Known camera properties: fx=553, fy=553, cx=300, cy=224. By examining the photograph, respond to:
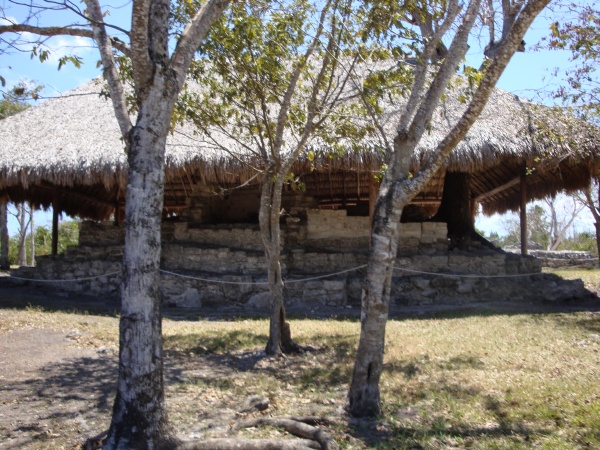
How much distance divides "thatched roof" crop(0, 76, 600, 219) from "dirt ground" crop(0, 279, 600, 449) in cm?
333

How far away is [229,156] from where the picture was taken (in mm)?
9820

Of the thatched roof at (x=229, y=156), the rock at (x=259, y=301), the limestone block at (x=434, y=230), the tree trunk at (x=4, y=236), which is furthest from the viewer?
the tree trunk at (x=4, y=236)

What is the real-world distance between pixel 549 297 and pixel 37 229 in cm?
2900

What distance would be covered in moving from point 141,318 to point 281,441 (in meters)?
1.10

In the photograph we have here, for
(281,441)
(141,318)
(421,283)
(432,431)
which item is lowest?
(432,431)

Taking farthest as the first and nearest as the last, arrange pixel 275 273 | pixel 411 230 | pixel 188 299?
pixel 411 230, pixel 188 299, pixel 275 273

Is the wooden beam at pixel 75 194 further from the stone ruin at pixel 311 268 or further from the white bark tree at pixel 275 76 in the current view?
the white bark tree at pixel 275 76

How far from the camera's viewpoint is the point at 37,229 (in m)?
31.2

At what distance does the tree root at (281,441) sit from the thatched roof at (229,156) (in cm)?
545

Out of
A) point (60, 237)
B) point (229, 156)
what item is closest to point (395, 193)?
point (229, 156)

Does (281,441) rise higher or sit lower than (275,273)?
lower

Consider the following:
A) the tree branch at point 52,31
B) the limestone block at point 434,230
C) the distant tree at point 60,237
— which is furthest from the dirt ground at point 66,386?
the distant tree at point 60,237

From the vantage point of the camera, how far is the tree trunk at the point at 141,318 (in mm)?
2979

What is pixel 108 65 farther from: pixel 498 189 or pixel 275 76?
pixel 498 189
